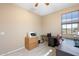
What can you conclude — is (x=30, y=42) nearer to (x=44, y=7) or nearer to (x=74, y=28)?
(x=44, y=7)

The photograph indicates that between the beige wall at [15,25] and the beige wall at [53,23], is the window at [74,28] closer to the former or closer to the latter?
the beige wall at [53,23]

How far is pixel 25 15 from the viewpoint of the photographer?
5.63 ft

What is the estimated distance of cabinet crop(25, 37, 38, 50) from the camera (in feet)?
5.57

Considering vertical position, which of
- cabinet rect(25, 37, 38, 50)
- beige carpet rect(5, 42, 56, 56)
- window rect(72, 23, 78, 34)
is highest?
window rect(72, 23, 78, 34)

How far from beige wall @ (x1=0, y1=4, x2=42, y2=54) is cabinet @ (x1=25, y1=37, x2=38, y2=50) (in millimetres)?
95

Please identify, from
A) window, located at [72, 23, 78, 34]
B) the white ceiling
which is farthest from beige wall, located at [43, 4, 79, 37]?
window, located at [72, 23, 78, 34]

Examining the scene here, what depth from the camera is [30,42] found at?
171 centimetres

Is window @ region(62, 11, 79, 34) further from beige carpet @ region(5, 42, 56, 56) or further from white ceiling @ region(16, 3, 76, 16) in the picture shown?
beige carpet @ region(5, 42, 56, 56)

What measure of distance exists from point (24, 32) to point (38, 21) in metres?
0.36

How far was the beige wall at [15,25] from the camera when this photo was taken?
1.61 metres

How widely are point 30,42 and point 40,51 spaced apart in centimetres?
26

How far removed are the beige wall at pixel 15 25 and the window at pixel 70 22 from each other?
47 cm

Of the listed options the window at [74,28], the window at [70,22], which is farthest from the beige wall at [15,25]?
the window at [74,28]

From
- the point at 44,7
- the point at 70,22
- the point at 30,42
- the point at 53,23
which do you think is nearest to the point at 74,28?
the point at 70,22
